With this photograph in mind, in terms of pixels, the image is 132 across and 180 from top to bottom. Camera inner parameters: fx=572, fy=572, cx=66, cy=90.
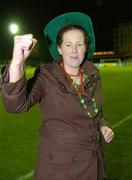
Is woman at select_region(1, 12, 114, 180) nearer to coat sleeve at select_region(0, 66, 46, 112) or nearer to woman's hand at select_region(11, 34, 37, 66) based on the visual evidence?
coat sleeve at select_region(0, 66, 46, 112)

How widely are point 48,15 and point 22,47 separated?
274ft

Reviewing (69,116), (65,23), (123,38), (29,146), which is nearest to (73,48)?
(65,23)

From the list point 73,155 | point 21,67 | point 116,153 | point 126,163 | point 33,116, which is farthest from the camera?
point 33,116

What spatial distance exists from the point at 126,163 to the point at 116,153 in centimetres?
71

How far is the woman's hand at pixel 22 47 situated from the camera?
9.77 ft

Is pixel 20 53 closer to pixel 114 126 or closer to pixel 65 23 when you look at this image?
pixel 65 23

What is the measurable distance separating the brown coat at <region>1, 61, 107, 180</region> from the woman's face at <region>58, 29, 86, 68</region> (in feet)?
0.36

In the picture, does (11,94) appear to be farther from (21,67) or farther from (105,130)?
(105,130)

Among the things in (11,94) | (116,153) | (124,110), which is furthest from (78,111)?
(124,110)

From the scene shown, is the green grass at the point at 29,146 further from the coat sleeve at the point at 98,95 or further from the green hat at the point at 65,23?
the green hat at the point at 65,23

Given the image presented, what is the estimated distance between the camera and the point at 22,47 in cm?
298

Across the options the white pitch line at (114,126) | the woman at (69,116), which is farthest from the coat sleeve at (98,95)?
the white pitch line at (114,126)

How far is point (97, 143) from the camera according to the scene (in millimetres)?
3486

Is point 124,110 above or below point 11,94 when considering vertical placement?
below
